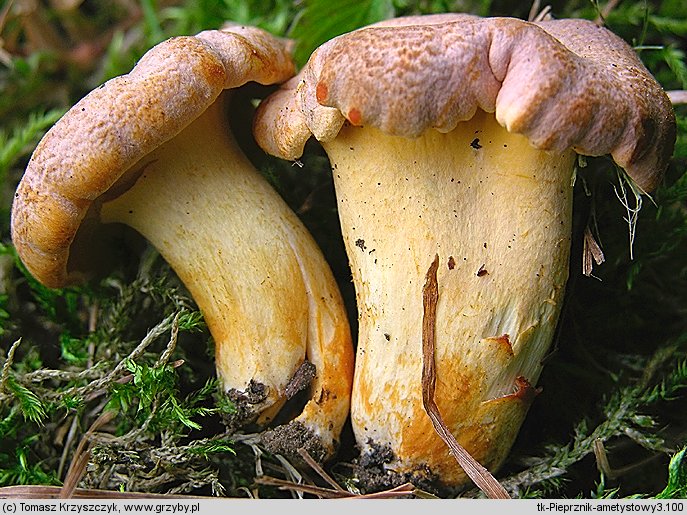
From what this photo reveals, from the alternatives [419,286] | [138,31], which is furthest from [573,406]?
[138,31]

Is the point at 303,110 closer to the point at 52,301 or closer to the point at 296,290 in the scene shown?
the point at 296,290

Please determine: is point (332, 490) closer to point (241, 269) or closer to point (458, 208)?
point (241, 269)

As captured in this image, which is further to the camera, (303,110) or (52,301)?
(52,301)

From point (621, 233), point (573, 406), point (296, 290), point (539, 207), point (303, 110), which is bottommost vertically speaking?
point (573, 406)

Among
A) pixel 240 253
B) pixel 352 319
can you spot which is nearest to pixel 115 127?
pixel 240 253

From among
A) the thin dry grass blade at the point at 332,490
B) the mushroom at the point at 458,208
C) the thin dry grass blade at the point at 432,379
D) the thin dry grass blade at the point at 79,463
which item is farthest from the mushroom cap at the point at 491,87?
the thin dry grass blade at the point at 79,463

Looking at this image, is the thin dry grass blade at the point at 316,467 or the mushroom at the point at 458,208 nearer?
the mushroom at the point at 458,208

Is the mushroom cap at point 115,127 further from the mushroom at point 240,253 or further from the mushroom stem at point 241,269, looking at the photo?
the mushroom stem at point 241,269
